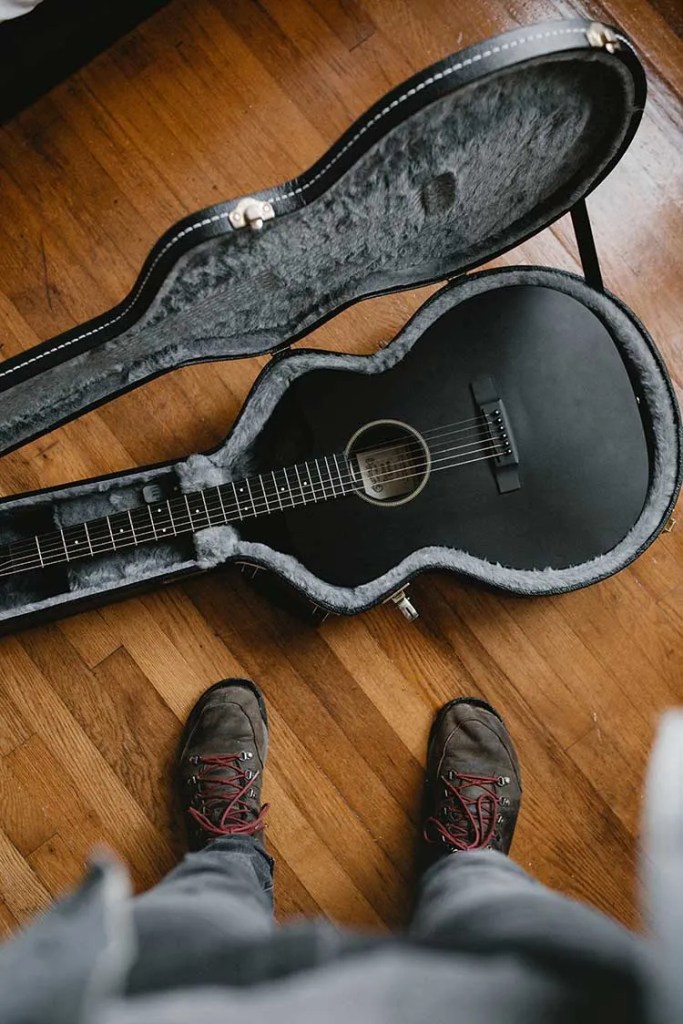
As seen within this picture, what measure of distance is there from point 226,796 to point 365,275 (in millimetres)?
728

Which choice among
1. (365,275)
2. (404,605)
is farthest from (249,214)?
(404,605)

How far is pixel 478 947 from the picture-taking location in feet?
1.82

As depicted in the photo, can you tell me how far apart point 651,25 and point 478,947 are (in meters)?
1.33

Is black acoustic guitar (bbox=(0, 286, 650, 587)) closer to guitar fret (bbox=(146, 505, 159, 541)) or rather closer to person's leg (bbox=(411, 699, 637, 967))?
guitar fret (bbox=(146, 505, 159, 541))

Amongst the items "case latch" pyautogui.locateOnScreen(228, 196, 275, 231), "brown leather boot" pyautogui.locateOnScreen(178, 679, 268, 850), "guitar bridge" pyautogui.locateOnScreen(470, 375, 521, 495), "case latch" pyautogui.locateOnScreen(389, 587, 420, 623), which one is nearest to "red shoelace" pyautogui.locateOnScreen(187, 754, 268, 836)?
"brown leather boot" pyautogui.locateOnScreen(178, 679, 268, 850)

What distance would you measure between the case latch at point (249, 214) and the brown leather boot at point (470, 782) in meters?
0.73

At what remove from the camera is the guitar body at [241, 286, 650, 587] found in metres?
1.05

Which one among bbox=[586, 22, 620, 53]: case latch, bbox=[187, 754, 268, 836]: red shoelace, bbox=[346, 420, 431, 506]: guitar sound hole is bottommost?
bbox=[187, 754, 268, 836]: red shoelace

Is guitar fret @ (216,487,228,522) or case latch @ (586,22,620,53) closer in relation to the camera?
case latch @ (586,22,620,53)

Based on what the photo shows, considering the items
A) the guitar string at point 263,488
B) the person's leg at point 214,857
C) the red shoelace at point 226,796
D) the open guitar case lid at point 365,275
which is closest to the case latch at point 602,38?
the open guitar case lid at point 365,275

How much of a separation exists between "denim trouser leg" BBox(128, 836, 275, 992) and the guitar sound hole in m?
0.49

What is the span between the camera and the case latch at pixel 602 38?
2.40 ft

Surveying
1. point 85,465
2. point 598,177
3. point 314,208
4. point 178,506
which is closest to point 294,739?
point 178,506

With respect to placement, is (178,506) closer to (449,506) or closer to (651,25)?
(449,506)
